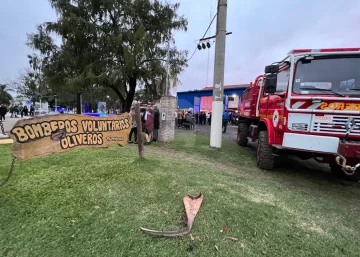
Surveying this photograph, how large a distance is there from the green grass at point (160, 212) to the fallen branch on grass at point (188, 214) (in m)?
0.07

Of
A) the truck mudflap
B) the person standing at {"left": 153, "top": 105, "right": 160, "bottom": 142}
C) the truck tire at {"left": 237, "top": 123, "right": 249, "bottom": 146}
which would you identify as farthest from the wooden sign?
the truck tire at {"left": 237, "top": 123, "right": 249, "bottom": 146}

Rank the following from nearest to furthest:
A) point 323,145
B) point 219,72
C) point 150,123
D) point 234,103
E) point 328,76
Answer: point 323,145, point 328,76, point 219,72, point 150,123, point 234,103

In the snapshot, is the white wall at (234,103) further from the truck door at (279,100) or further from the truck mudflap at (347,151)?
the truck mudflap at (347,151)

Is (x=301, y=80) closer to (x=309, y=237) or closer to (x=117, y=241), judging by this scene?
(x=309, y=237)

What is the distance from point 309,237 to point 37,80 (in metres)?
19.0

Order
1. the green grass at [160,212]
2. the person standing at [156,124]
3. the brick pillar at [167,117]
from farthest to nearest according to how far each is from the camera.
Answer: the brick pillar at [167,117] < the person standing at [156,124] < the green grass at [160,212]

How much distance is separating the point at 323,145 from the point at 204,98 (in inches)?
923

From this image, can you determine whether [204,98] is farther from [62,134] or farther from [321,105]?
[62,134]

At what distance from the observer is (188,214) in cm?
289

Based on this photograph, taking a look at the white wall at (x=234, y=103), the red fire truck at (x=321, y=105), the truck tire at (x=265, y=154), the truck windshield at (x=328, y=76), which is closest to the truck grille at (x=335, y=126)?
the red fire truck at (x=321, y=105)

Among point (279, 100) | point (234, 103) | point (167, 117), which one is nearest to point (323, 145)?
point (279, 100)

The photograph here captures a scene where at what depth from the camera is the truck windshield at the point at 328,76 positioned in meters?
4.24

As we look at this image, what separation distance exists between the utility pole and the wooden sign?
14.5 ft

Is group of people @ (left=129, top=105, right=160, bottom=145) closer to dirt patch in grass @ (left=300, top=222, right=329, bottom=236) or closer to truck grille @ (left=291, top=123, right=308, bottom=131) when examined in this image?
truck grille @ (left=291, top=123, right=308, bottom=131)
